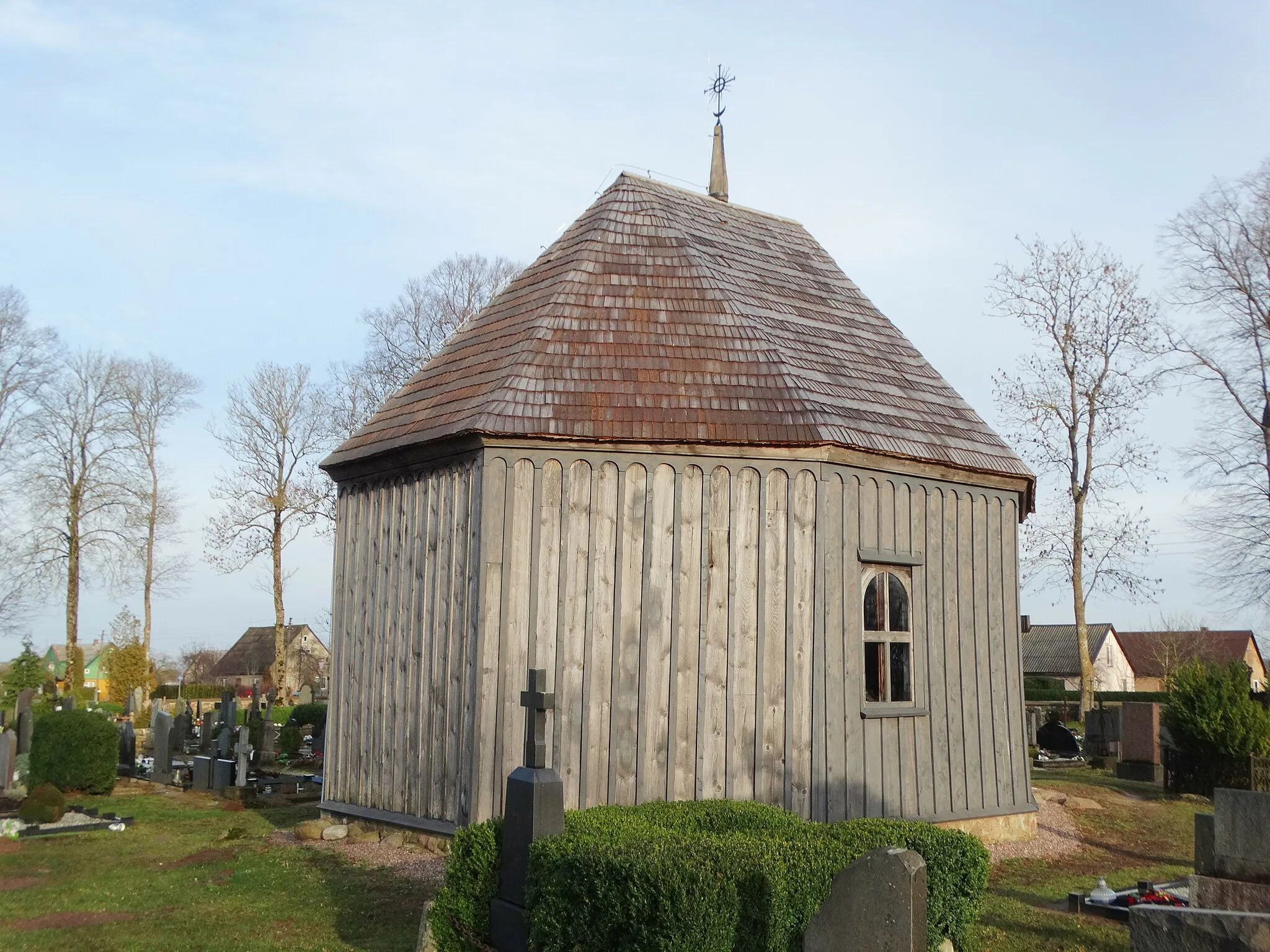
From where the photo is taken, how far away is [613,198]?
45.1ft

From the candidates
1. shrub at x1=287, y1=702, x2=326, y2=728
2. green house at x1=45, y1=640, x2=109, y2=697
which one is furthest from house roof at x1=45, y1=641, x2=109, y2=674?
shrub at x1=287, y1=702, x2=326, y2=728

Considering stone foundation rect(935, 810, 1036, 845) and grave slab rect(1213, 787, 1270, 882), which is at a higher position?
grave slab rect(1213, 787, 1270, 882)

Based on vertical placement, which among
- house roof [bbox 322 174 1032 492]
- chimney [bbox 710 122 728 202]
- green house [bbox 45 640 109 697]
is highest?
chimney [bbox 710 122 728 202]

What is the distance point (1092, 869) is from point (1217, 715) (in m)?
5.60

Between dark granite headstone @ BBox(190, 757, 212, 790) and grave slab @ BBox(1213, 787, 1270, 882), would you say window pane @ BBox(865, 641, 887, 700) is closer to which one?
grave slab @ BBox(1213, 787, 1270, 882)

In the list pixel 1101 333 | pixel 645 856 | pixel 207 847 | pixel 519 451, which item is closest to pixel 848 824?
pixel 645 856

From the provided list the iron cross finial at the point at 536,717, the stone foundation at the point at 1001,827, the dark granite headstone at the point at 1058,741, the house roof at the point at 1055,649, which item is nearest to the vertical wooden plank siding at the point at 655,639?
the stone foundation at the point at 1001,827

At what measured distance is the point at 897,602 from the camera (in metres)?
11.4

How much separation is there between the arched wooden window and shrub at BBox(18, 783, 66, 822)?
379 inches

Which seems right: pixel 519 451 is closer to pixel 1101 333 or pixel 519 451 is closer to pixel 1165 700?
pixel 1165 700

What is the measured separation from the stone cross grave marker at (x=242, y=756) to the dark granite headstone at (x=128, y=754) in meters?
2.95

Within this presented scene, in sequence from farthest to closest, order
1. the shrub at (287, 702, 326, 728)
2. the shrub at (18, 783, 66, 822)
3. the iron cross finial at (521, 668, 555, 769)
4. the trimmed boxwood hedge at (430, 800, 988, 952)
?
1. the shrub at (287, 702, 326, 728)
2. the shrub at (18, 783, 66, 822)
3. the iron cross finial at (521, 668, 555, 769)
4. the trimmed boxwood hedge at (430, 800, 988, 952)

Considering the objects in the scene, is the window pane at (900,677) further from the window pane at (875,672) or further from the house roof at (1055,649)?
the house roof at (1055,649)

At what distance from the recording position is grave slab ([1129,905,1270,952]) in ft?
13.0
